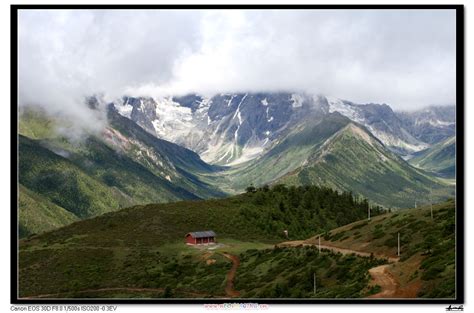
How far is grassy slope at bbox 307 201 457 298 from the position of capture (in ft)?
153

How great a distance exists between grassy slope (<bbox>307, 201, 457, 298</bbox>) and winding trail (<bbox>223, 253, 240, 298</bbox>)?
15.1m

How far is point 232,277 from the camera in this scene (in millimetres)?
76062

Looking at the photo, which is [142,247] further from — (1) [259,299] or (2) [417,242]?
(1) [259,299]

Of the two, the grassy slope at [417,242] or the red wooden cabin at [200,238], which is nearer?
the grassy slope at [417,242]

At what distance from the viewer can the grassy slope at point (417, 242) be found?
153 feet

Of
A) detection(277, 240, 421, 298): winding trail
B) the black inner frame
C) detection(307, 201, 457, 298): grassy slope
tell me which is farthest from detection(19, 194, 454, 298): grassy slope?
the black inner frame

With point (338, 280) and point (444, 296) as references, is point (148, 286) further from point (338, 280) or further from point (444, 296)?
point (444, 296)

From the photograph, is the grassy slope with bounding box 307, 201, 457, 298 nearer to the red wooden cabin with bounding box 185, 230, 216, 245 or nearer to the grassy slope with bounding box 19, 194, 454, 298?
the grassy slope with bounding box 19, 194, 454, 298

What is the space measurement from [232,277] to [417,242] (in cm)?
2685

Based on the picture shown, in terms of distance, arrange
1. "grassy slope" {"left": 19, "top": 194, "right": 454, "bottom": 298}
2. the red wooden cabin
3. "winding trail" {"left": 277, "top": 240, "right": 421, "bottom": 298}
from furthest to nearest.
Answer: the red wooden cabin → "grassy slope" {"left": 19, "top": 194, "right": 454, "bottom": 298} → "winding trail" {"left": 277, "top": 240, "right": 421, "bottom": 298}

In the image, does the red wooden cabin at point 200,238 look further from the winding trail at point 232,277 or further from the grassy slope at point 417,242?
the grassy slope at point 417,242

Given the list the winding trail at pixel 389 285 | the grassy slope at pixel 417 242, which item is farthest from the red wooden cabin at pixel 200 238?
the winding trail at pixel 389 285

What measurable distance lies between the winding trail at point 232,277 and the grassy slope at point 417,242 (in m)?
15.1
